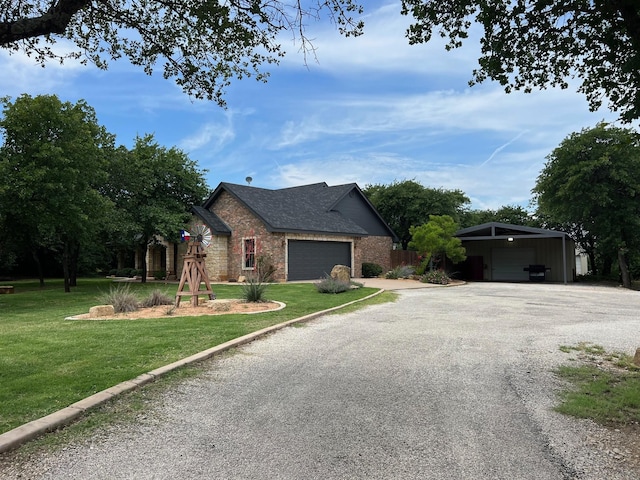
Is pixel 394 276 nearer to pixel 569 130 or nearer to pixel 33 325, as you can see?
pixel 569 130

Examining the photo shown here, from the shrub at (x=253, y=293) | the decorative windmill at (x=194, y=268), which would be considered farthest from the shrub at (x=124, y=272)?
Result: the shrub at (x=253, y=293)

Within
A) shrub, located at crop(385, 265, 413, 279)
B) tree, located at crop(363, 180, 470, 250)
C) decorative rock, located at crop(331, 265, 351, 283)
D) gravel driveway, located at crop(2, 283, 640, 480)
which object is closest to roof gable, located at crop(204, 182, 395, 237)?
shrub, located at crop(385, 265, 413, 279)

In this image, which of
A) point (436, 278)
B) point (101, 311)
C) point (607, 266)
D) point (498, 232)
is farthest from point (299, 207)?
point (607, 266)

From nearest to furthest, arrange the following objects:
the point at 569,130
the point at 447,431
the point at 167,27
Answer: the point at 447,431, the point at 167,27, the point at 569,130

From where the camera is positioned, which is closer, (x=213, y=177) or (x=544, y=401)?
(x=544, y=401)

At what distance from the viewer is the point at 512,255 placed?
31062 millimetres

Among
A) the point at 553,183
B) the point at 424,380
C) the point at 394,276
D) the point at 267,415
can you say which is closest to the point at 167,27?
the point at 267,415

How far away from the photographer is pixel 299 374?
5426 mm

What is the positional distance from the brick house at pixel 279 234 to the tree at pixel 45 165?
8953 mm

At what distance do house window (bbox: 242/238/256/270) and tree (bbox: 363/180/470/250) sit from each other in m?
16.0

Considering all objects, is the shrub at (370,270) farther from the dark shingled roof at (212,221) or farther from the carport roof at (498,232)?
the dark shingled roof at (212,221)

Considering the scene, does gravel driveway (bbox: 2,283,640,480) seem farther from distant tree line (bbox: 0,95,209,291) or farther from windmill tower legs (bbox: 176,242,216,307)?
distant tree line (bbox: 0,95,209,291)

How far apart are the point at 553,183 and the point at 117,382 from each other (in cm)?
2728

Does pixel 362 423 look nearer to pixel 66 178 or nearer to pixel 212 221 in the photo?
pixel 66 178
